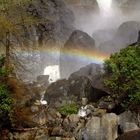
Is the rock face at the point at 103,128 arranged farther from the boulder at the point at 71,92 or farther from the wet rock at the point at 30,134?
the boulder at the point at 71,92

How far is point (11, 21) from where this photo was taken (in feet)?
96.0

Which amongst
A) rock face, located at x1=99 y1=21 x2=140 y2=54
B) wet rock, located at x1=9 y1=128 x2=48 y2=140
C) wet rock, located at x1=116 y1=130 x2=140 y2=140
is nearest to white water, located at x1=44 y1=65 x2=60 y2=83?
rock face, located at x1=99 y1=21 x2=140 y2=54

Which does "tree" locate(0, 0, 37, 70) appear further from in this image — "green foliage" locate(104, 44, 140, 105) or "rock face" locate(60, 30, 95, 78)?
"green foliage" locate(104, 44, 140, 105)

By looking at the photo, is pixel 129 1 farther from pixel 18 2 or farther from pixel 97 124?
pixel 97 124

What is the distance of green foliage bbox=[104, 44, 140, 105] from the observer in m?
24.6

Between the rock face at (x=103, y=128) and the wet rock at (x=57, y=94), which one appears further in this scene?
the wet rock at (x=57, y=94)

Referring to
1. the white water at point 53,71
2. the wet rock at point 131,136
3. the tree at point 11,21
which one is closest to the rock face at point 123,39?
the white water at point 53,71

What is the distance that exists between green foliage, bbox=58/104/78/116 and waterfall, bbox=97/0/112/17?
141ft

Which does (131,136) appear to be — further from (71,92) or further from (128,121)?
(71,92)

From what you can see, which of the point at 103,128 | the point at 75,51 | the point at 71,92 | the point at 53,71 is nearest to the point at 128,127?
the point at 103,128

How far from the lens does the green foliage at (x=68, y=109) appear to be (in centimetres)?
2492

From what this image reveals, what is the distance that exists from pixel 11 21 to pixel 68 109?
7.85m

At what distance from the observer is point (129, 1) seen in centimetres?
6656

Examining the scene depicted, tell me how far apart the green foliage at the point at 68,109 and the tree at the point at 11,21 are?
390cm
